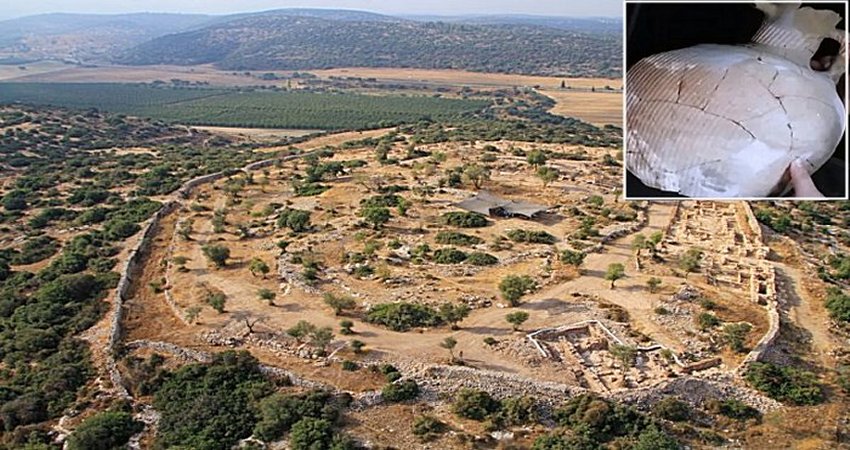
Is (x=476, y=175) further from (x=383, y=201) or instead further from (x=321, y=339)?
(x=321, y=339)

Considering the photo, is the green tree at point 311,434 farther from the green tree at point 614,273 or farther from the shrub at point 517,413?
the green tree at point 614,273

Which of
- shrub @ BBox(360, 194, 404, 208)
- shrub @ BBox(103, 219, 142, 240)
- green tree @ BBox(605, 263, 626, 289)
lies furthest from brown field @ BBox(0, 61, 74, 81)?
green tree @ BBox(605, 263, 626, 289)

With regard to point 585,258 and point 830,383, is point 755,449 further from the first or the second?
point 585,258

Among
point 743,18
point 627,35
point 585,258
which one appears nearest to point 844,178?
point 743,18

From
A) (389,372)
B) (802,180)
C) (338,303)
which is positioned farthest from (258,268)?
(802,180)

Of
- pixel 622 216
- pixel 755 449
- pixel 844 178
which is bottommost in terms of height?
pixel 755 449

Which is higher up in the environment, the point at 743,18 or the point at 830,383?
the point at 743,18

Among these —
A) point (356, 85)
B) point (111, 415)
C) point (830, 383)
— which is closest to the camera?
point (111, 415)
